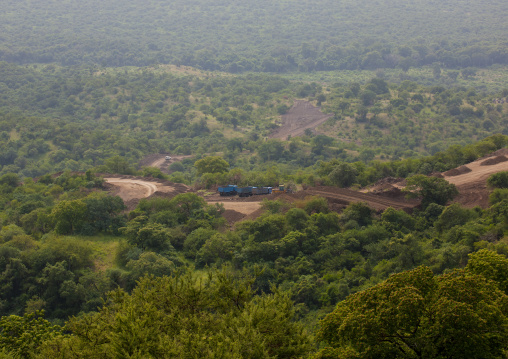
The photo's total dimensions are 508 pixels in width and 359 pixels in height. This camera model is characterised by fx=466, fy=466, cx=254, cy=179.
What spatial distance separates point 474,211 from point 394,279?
72.2 ft

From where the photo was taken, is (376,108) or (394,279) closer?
(394,279)

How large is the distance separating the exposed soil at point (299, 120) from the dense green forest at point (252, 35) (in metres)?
47.3

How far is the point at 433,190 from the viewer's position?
37.8 metres

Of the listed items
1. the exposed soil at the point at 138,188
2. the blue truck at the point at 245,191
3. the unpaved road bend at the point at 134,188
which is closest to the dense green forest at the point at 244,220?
the exposed soil at the point at 138,188

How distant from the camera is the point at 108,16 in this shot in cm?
17575

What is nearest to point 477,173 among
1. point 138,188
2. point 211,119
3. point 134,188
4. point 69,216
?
point 138,188

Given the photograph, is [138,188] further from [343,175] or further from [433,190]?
[433,190]

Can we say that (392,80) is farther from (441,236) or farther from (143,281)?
(143,281)

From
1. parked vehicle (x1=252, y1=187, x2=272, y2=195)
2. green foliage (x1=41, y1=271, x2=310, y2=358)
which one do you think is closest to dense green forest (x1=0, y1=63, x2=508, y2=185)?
parked vehicle (x1=252, y1=187, x2=272, y2=195)

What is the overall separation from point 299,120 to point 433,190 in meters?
57.1

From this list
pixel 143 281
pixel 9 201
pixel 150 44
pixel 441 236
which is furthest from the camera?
pixel 150 44

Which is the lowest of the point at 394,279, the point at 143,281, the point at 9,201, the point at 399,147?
the point at 399,147

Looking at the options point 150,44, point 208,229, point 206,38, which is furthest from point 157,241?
point 206,38

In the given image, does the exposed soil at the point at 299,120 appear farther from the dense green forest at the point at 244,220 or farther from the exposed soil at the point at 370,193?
the exposed soil at the point at 370,193
